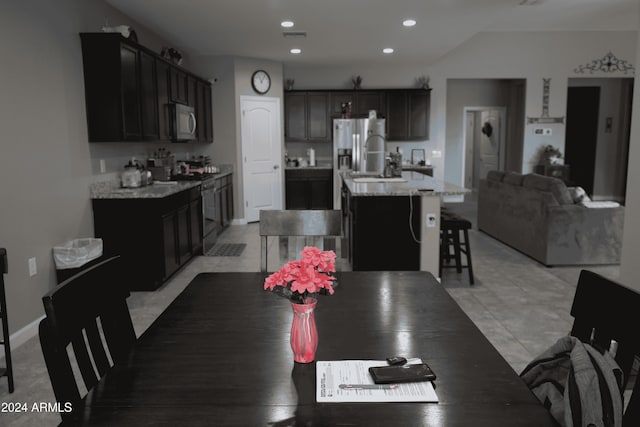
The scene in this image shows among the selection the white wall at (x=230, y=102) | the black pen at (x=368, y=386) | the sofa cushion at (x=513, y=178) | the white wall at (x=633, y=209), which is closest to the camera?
the black pen at (x=368, y=386)

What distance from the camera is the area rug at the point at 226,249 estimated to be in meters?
6.02

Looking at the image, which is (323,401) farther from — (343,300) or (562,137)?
(562,137)

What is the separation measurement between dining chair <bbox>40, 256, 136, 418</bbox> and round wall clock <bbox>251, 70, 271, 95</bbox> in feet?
22.5

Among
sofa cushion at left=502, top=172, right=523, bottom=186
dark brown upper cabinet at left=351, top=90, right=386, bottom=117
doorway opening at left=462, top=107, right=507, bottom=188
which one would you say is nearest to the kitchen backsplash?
dark brown upper cabinet at left=351, top=90, right=386, bottom=117

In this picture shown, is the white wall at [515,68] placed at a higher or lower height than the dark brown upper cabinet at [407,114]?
higher

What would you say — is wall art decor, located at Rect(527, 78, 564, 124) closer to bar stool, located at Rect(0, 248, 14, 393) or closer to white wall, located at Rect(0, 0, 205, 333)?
white wall, located at Rect(0, 0, 205, 333)

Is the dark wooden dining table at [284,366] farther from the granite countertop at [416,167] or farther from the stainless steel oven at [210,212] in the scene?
the granite countertop at [416,167]

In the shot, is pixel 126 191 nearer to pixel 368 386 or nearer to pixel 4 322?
pixel 4 322

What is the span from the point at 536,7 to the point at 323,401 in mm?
7397

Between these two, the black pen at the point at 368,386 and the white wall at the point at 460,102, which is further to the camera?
the white wall at the point at 460,102

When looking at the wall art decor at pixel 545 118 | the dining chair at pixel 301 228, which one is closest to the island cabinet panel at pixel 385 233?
the dining chair at pixel 301 228

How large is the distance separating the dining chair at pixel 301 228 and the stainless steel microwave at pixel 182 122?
3580 mm

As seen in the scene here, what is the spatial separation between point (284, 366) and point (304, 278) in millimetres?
241

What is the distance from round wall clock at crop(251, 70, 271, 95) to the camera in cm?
813
